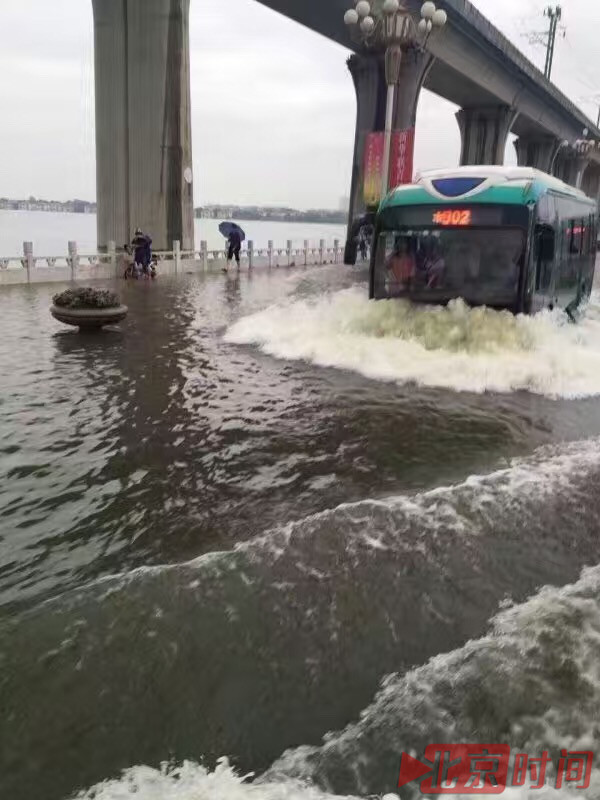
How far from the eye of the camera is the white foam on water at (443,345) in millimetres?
9180

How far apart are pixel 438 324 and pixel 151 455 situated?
668 centimetres

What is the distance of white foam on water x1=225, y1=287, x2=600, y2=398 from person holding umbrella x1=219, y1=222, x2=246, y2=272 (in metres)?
14.9

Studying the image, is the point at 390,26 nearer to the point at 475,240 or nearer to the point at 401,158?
the point at 401,158

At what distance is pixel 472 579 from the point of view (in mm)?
3986

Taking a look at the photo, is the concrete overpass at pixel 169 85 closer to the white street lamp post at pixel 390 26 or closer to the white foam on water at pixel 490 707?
the white street lamp post at pixel 390 26

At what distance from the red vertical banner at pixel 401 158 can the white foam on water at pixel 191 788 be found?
28.5 metres

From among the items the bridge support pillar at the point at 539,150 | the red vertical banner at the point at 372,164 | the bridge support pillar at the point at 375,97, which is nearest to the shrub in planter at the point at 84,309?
the red vertical banner at the point at 372,164

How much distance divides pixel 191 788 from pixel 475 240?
33.9ft

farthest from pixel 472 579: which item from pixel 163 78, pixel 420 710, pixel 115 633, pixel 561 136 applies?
pixel 561 136

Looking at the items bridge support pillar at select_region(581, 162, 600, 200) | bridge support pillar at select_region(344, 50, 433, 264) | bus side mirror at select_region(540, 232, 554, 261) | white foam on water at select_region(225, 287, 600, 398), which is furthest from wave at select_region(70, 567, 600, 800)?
bridge support pillar at select_region(581, 162, 600, 200)

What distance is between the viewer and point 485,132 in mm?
51188

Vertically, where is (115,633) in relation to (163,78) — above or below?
below

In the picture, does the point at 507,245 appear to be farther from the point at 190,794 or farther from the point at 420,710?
the point at 190,794

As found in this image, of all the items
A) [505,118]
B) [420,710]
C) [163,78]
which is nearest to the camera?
[420,710]
